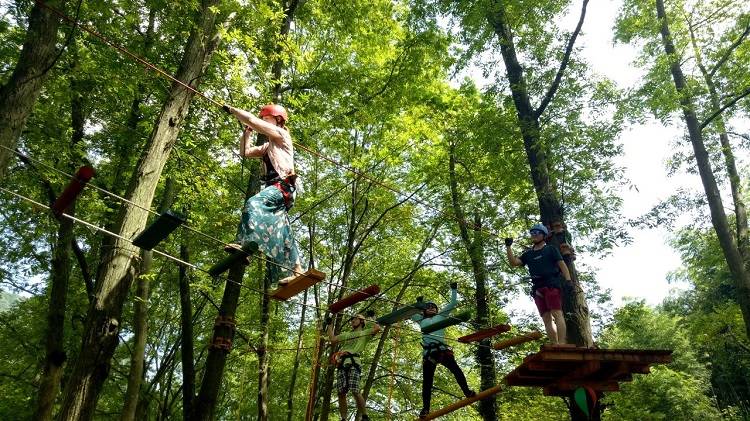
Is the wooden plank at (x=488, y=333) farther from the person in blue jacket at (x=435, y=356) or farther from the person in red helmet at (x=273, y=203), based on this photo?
the person in red helmet at (x=273, y=203)

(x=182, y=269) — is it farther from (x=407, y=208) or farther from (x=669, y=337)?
(x=669, y=337)

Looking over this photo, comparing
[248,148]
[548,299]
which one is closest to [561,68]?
[548,299]

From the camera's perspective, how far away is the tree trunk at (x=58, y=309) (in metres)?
8.55

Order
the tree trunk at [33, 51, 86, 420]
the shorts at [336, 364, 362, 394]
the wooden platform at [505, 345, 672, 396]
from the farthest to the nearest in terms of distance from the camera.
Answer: the tree trunk at [33, 51, 86, 420] < the shorts at [336, 364, 362, 394] < the wooden platform at [505, 345, 672, 396]

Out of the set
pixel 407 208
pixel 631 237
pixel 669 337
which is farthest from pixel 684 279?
pixel 631 237

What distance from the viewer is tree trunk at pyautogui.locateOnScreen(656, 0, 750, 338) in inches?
404

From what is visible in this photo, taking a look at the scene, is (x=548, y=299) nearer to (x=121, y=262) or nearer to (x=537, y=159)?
(x=537, y=159)

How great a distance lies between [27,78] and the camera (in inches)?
178

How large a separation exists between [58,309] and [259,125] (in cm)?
783

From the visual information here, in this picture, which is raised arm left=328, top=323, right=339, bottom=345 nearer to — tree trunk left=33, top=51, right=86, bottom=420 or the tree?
tree trunk left=33, top=51, right=86, bottom=420

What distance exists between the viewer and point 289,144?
4.70 m

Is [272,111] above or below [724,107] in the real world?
below

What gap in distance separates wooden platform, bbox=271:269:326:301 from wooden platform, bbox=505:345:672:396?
2.35 meters

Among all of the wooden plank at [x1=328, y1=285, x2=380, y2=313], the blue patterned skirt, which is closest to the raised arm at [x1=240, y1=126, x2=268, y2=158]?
the blue patterned skirt
